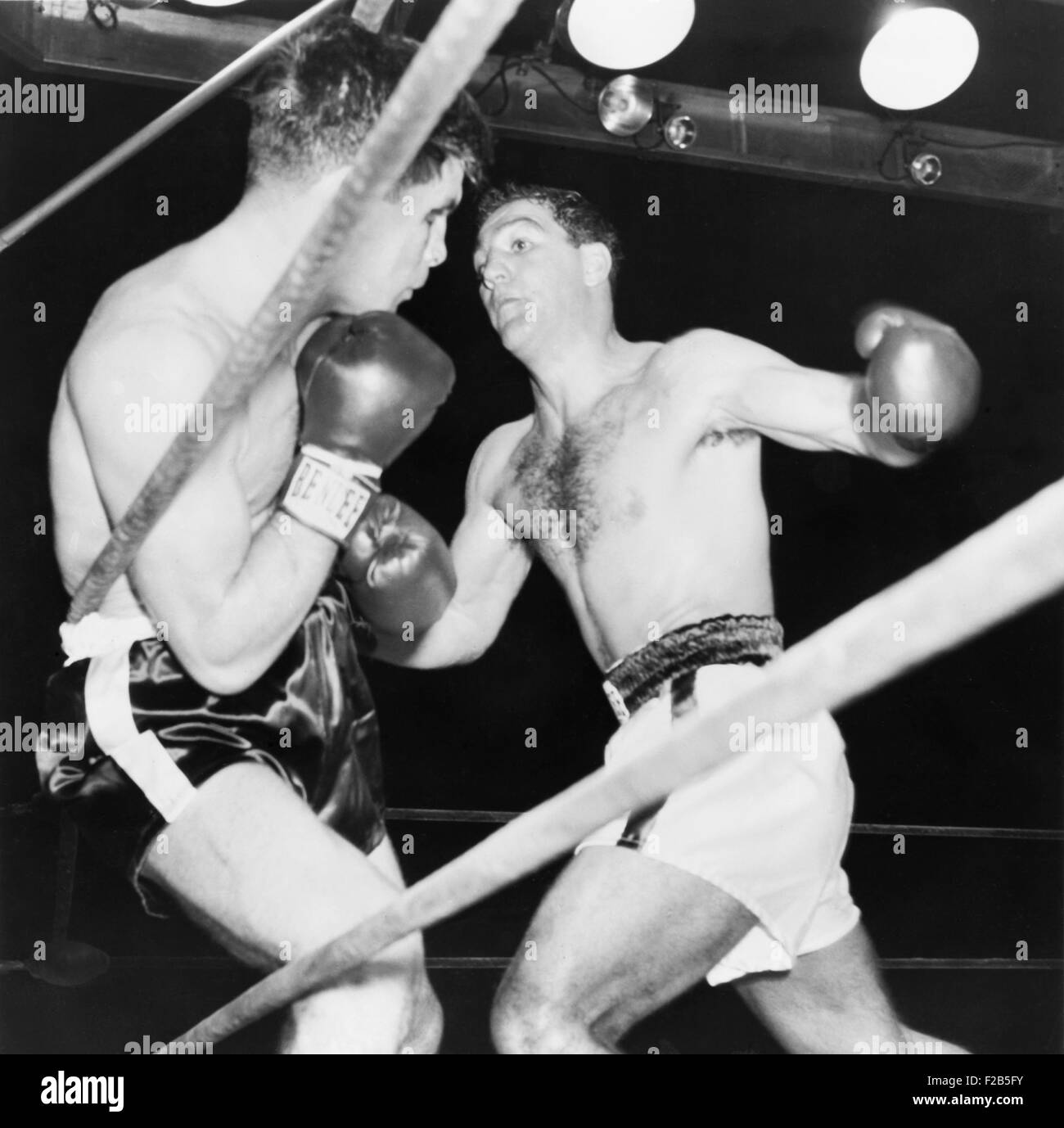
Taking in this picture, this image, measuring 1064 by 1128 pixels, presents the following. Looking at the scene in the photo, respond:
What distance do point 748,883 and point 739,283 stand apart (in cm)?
123

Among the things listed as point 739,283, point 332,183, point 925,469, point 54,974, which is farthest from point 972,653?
point 54,974

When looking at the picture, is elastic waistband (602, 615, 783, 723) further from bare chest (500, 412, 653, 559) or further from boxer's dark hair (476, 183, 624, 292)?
boxer's dark hair (476, 183, 624, 292)

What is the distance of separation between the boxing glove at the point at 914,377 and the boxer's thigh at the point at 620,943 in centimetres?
59

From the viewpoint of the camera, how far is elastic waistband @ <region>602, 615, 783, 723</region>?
1645mm

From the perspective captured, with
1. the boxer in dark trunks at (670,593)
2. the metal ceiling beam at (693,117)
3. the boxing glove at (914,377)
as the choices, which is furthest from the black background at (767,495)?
the boxing glove at (914,377)

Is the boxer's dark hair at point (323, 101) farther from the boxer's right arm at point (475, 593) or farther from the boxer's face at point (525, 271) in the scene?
the boxer's right arm at point (475, 593)

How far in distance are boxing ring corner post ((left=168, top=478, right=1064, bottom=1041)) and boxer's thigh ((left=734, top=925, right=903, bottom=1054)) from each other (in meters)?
0.57

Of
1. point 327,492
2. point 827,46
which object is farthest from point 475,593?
point 827,46

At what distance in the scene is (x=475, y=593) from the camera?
6.42ft

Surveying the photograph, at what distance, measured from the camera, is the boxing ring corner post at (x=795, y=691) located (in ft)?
3.05

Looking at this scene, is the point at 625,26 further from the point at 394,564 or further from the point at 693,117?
the point at 394,564

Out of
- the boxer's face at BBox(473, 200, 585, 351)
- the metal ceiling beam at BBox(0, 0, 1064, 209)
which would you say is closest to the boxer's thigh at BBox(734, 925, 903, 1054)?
the boxer's face at BBox(473, 200, 585, 351)

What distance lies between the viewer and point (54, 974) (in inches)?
63.9

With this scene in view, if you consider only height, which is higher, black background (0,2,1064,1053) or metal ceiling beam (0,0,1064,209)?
metal ceiling beam (0,0,1064,209)
